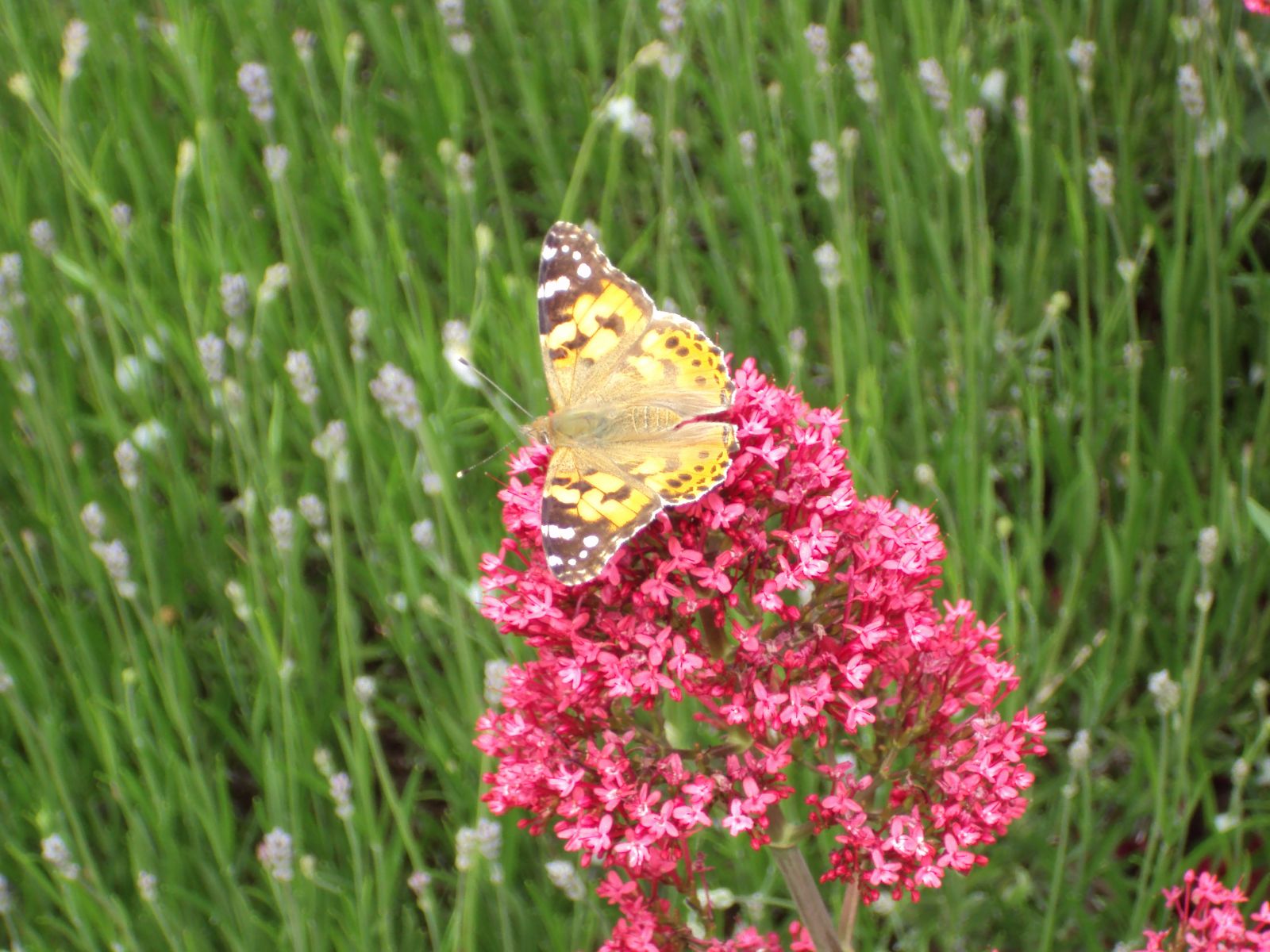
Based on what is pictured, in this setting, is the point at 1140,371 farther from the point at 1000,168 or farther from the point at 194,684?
the point at 194,684

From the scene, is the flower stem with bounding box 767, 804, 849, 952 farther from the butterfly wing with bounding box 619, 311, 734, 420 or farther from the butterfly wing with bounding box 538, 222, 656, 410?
the butterfly wing with bounding box 538, 222, 656, 410

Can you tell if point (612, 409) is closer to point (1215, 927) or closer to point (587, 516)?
point (587, 516)

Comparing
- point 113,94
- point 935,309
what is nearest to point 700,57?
point 935,309

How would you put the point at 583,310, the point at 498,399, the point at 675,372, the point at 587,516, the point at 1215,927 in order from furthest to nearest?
1. the point at 498,399
2. the point at 583,310
3. the point at 675,372
4. the point at 1215,927
5. the point at 587,516

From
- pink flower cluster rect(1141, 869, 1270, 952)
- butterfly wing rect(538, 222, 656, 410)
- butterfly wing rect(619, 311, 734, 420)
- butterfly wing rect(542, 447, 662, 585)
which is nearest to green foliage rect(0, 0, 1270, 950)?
pink flower cluster rect(1141, 869, 1270, 952)

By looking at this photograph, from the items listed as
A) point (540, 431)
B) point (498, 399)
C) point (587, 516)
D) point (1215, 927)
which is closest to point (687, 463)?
point (587, 516)

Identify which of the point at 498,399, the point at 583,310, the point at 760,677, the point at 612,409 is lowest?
the point at 760,677
